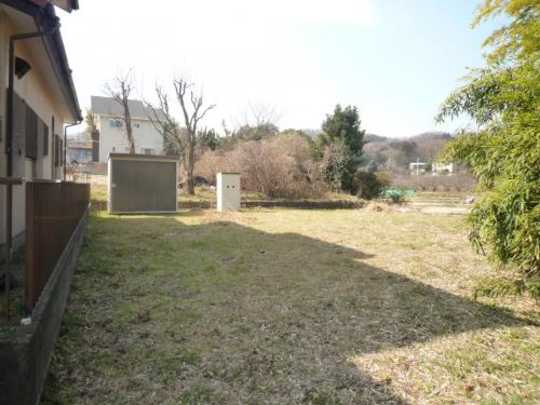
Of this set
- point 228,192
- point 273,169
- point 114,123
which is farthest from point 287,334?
point 114,123

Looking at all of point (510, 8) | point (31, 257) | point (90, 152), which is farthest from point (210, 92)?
point (90, 152)

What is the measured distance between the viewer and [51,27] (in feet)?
11.6

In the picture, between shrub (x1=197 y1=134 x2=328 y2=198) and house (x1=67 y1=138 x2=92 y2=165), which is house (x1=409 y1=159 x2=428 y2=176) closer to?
shrub (x1=197 y1=134 x2=328 y2=198)

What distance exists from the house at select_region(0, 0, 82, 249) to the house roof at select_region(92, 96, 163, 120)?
29.2 m

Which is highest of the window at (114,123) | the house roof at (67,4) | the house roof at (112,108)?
the house roof at (112,108)

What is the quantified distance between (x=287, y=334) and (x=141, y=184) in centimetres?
1009

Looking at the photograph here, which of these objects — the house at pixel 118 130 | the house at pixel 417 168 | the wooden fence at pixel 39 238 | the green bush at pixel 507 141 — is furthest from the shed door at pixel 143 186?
the house at pixel 417 168

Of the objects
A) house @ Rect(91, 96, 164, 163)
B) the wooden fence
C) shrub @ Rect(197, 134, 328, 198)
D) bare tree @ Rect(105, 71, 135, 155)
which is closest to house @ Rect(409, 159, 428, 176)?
shrub @ Rect(197, 134, 328, 198)

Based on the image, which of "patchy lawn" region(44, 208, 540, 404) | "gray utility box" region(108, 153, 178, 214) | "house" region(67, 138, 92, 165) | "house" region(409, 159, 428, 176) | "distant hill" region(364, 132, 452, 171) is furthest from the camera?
"distant hill" region(364, 132, 452, 171)

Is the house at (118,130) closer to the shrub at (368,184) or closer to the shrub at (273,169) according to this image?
the shrub at (273,169)

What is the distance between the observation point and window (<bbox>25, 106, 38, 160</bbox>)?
4918mm

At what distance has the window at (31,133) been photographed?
16.1ft

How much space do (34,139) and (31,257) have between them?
14.8 ft

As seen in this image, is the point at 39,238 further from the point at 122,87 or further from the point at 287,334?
the point at 122,87
